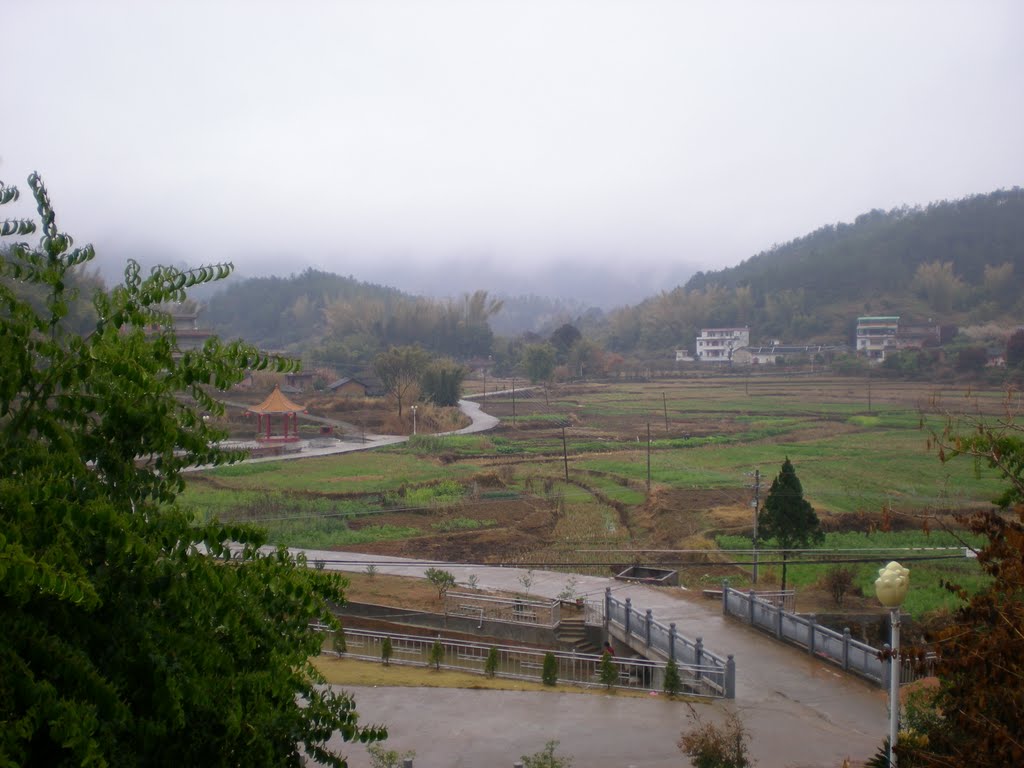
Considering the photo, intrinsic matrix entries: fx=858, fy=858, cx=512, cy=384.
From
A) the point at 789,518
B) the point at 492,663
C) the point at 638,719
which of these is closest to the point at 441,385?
the point at 789,518

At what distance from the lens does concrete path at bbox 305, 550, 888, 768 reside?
10445 mm

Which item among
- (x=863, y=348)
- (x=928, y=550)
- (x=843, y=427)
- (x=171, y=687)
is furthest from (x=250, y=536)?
(x=863, y=348)

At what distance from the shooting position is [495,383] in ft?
285

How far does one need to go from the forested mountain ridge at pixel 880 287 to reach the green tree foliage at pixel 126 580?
84.5 m

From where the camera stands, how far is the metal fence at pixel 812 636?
13406 mm

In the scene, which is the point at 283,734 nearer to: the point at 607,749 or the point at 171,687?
the point at 171,687

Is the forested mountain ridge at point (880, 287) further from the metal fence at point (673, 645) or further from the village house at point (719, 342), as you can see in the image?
the metal fence at point (673, 645)

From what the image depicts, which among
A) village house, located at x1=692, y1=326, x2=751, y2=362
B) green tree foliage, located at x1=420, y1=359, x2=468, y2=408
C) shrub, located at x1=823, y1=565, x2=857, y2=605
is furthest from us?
village house, located at x1=692, y1=326, x2=751, y2=362

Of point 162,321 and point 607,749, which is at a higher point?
point 162,321

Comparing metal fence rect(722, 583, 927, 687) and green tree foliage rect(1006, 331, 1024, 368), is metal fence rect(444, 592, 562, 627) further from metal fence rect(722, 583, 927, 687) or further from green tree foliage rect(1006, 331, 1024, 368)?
green tree foliage rect(1006, 331, 1024, 368)

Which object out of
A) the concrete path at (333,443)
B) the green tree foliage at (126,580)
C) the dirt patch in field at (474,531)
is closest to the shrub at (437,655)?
the dirt patch in field at (474,531)

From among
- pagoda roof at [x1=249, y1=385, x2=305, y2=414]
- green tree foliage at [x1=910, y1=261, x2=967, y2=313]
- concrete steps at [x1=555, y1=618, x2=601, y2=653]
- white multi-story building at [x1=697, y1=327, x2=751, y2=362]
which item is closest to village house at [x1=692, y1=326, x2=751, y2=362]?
white multi-story building at [x1=697, y1=327, x2=751, y2=362]

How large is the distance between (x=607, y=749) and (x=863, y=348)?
→ 72800 mm

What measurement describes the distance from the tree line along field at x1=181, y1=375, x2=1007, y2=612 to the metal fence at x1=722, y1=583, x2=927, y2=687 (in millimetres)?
1164
